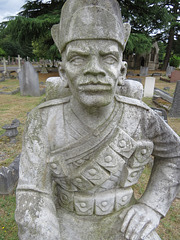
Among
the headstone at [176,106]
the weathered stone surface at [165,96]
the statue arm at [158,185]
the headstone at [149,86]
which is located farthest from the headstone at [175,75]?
the statue arm at [158,185]

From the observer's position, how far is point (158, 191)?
155 centimetres

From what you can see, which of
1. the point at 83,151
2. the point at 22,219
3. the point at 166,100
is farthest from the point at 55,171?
the point at 166,100

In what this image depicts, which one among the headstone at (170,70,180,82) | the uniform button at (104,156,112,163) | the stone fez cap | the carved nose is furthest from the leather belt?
the headstone at (170,70,180,82)

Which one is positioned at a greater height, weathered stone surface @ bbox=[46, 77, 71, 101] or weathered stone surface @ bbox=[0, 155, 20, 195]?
weathered stone surface @ bbox=[46, 77, 71, 101]

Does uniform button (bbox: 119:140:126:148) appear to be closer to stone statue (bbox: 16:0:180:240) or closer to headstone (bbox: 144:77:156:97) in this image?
stone statue (bbox: 16:0:180:240)

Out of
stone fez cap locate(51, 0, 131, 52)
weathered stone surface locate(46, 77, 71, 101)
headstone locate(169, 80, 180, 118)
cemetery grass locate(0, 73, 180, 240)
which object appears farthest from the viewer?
headstone locate(169, 80, 180, 118)

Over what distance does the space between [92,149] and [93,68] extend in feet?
1.75

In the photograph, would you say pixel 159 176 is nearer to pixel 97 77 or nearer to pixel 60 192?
pixel 60 192

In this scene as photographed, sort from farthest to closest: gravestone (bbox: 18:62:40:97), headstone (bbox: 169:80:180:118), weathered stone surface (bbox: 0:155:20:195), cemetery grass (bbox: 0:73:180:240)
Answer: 1. gravestone (bbox: 18:62:40:97)
2. headstone (bbox: 169:80:180:118)
3. weathered stone surface (bbox: 0:155:20:195)
4. cemetery grass (bbox: 0:73:180:240)

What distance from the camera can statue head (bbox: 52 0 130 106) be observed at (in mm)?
1105

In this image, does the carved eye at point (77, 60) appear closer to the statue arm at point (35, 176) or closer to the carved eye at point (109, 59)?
the carved eye at point (109, 59)

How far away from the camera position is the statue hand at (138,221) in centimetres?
140

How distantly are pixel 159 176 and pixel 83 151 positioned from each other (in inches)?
27.7

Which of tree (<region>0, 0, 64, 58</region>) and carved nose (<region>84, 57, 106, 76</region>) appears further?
tree (<region>0, 0, 64, 58</region>)
